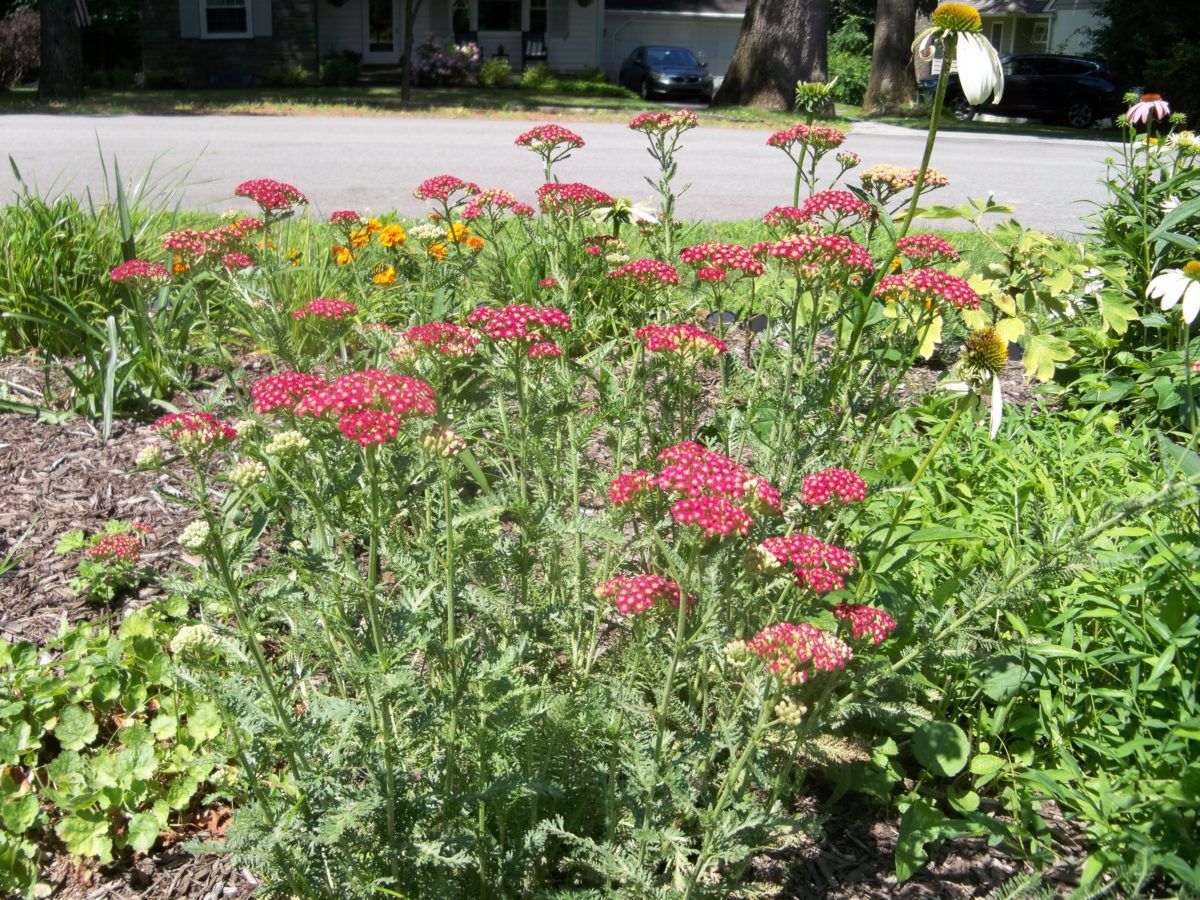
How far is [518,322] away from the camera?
6.88 feet

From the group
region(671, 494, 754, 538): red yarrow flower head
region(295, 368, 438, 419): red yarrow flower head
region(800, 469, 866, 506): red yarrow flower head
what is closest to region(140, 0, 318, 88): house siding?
region(295, 368, 438, 419): red yarrow flower head

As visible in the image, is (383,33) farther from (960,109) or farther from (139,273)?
(139,273)

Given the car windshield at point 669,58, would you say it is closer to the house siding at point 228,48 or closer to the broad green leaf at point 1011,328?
the house siding at point 228,48

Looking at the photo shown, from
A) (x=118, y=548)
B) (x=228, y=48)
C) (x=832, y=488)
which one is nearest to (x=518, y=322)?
(x=832, y=488)

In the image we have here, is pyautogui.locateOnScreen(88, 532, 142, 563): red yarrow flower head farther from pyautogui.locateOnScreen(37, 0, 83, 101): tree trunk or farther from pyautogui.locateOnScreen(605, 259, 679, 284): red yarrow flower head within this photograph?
pyautogui.locateOnScreen(37, 0, 83, 101): tree trunk

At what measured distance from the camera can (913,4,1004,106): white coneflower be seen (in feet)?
7.40

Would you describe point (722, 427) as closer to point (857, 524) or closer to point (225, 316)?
point (857, 524)

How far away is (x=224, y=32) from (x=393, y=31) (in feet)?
19.2

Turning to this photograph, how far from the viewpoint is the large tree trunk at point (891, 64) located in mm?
24000

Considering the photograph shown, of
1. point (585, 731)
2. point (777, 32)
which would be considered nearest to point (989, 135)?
point (777, 32)

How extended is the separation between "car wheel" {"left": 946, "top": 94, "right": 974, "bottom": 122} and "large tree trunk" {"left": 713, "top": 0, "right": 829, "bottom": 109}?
17.0ft

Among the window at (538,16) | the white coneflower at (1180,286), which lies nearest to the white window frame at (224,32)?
the window at (538,16)

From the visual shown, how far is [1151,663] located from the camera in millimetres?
2420

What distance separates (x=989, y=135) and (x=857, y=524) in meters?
18.2
